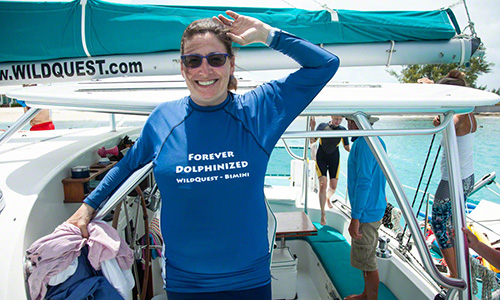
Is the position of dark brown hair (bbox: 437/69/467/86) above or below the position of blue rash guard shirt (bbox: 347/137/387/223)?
above

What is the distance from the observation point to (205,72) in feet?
3.27

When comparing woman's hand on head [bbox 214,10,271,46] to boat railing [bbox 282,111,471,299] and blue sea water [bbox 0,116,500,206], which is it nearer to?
boat railing [bbox 282,111,471,299]

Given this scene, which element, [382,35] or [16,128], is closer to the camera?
[16,128]

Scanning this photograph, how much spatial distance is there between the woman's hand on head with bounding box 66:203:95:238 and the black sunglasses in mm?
611

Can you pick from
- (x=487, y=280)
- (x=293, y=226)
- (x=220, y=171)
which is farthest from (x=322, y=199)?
(x=220, y=171)

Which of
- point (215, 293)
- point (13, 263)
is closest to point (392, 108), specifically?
point (215, 293)

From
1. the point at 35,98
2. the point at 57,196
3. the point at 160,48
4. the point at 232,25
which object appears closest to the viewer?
the point at 232,25

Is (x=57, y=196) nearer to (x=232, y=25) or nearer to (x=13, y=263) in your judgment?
(x=13, y=263)

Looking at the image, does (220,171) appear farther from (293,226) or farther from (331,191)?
(331,191)

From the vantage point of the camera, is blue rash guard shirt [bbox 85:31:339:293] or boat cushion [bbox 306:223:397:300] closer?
blue rash guard shirt [bbox 85:31:339:293]

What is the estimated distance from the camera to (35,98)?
1.25 m

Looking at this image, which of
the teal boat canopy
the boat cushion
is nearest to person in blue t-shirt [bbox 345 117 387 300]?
the boat cushion

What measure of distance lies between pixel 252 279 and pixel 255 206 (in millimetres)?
250

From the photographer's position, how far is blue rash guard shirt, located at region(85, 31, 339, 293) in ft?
3.23
